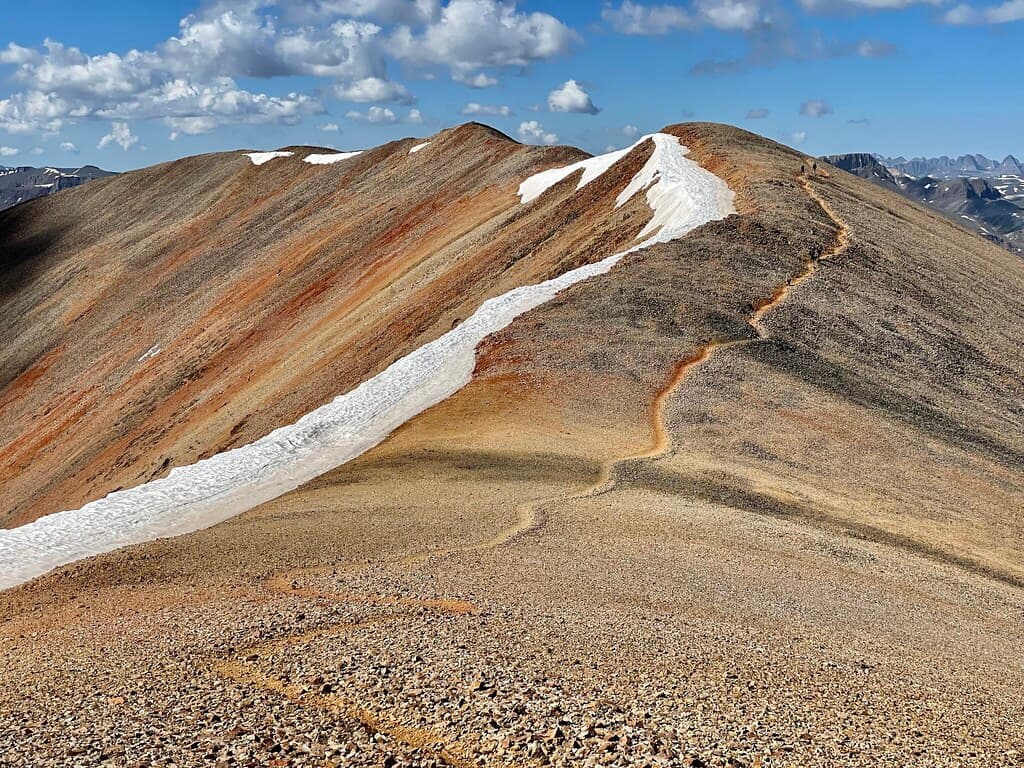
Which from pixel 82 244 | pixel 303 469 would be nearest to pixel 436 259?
pixel 303 469

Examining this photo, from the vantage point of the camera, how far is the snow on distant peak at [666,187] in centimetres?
5275

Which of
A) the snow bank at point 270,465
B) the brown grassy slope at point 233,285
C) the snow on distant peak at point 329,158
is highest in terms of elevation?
the snow on distant peak at point 329,158

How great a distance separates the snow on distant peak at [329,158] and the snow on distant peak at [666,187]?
4238 cm

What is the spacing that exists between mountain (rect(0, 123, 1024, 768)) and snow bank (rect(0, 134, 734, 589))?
0.46 feet

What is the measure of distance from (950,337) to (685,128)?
41.4 m

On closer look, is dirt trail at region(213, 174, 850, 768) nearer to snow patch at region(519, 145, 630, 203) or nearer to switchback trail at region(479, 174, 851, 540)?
switchback trail at region(479, 174, 851, 540)

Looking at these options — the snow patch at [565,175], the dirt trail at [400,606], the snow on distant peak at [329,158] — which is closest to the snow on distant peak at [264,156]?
the snow on distant peak at [329,158]

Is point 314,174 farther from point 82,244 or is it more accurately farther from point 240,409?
point 240,409

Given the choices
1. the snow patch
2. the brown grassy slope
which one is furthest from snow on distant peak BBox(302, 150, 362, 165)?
the snow patch

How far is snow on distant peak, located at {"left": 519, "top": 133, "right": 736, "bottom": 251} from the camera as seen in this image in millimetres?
52750

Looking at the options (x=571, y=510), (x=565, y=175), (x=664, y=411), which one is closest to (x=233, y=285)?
(x=565, y=175)

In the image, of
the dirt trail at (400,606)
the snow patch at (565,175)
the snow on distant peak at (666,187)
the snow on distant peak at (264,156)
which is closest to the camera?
the dirt trail at (400,606)

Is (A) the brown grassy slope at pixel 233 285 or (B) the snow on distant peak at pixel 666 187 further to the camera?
(B) the snow on distant peak at pixel 666 187

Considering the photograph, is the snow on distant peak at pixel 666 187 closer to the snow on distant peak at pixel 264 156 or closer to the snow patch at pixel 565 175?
the snow patch at pixel 565 175
